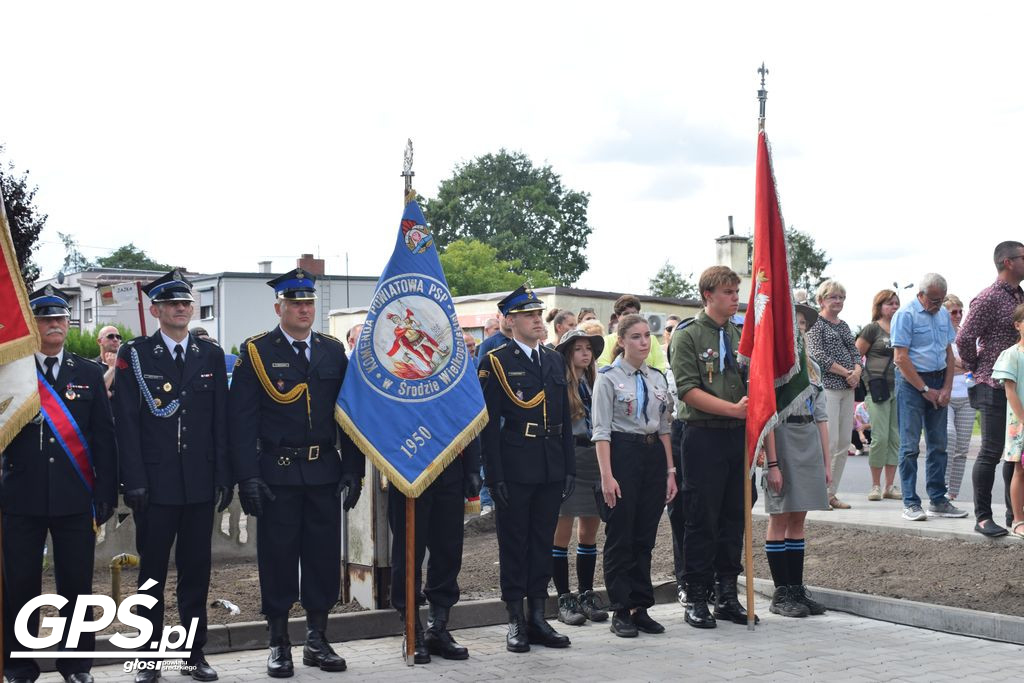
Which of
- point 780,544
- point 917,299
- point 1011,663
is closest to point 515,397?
point 780,544

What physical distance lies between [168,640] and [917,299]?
7.17 metres

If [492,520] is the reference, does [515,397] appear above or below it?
above

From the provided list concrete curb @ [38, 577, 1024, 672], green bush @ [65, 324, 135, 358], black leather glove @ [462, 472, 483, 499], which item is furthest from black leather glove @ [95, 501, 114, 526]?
green bush @ [65, 324, 135, 358]

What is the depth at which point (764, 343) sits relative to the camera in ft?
25.5

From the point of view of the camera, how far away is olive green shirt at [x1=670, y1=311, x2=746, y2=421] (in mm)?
7820

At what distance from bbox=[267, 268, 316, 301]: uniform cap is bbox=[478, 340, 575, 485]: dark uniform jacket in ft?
4.12

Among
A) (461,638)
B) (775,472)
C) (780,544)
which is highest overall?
(775,472)

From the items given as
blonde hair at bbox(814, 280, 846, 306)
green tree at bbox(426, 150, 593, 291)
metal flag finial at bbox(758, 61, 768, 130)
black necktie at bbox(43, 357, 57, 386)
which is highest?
green tree at bbox(426, 150, 593, 291)

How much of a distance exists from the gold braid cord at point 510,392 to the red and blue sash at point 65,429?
2508 millimetres

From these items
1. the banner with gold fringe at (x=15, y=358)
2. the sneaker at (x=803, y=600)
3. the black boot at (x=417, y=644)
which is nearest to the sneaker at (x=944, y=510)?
the sneaker at (x=803, y=600)

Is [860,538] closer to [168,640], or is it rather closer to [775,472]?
[775,472]

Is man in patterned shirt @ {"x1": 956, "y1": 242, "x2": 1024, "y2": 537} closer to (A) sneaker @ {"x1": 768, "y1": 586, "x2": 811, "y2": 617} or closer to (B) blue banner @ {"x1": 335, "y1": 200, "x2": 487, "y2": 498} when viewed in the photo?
(A) sneaker @ {"x1": 768, "y1": 586, "x2": 811, "y2": 617}

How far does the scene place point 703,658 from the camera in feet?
22.6

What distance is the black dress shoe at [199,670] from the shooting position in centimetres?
632
